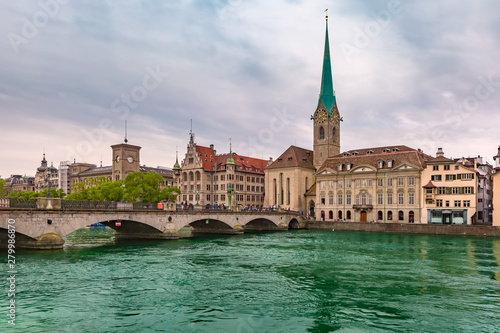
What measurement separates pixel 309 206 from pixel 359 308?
8676 centimetres

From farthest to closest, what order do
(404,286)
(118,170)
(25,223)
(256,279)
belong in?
(118,170)
(25,223)
(256,279)
(404,286)

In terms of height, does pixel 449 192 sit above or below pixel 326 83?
below

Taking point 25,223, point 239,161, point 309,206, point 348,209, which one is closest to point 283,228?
point 348,209

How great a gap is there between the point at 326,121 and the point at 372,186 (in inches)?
1181

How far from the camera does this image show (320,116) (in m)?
116

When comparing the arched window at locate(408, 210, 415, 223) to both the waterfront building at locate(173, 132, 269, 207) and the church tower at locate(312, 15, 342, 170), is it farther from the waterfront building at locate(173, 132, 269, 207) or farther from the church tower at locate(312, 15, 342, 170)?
the waterfront building at locate(173, 132, 269, 207)

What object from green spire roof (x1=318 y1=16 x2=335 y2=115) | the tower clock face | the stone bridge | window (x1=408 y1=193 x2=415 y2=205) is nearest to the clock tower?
the tower clock face

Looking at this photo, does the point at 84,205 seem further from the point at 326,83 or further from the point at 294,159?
the point at 326,83

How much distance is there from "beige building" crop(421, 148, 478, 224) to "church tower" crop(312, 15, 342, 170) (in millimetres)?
34165

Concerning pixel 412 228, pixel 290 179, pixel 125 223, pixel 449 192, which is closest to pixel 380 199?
pixel 449 192

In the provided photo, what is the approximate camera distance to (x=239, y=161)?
404 feet

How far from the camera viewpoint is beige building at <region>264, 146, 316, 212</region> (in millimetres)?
105875

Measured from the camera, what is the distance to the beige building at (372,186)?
83.6m

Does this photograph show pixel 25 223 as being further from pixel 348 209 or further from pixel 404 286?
pixel 348 209
